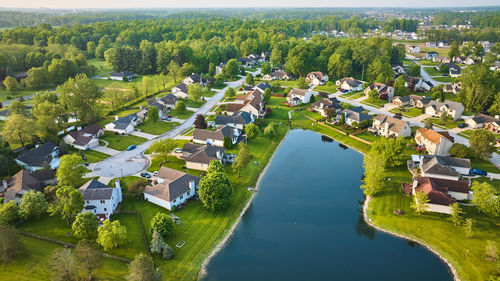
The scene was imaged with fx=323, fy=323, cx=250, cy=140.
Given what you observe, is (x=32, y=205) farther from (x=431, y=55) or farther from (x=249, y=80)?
(x=431, y=55)

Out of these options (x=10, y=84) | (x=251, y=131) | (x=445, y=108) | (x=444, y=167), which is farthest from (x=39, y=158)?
(x=445, y=108)

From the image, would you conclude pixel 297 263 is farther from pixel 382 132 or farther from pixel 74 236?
pixel 382 132

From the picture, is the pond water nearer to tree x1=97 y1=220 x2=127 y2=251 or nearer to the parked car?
tree x1=97 y1=220 x2=127 y2=251

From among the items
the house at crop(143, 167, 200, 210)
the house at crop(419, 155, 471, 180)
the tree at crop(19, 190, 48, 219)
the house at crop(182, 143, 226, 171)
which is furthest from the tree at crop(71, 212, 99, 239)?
the house at crop(419, 155, 471, 180)

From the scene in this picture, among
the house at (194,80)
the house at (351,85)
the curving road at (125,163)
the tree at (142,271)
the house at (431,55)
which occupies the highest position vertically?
the house at (431,55)

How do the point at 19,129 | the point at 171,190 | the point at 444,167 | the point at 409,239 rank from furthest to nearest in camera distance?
the point at 19,129 < the point at 444,167 < the point at 171,190 < the point at 409,239

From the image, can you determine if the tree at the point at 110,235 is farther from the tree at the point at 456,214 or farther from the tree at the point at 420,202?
the tree at the point at 456,214

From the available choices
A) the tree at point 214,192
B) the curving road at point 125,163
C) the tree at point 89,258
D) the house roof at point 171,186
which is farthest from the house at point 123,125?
the tree at point 89,258
